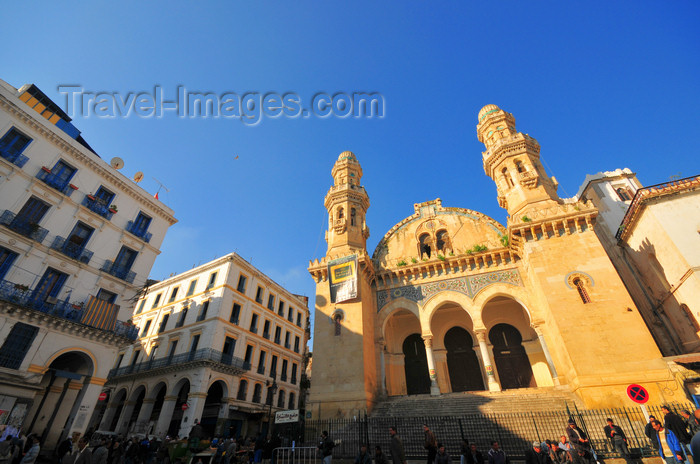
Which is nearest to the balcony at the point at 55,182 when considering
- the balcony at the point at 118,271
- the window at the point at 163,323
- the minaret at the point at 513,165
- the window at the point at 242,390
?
the balcony at the point at 118,271

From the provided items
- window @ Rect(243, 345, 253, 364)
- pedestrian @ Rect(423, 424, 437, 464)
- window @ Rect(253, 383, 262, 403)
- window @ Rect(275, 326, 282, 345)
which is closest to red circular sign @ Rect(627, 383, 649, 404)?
pedestrian @ Rect(423, 424, 437, 464)

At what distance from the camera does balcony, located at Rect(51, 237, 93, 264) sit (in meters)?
15.2

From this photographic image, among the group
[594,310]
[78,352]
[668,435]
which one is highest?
[594,310]

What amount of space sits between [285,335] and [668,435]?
26.6 metres

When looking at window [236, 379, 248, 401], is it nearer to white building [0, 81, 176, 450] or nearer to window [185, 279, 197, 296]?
window [185, 279, 197, 296]

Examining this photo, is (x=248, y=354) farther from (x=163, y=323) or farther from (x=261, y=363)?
(x=163, y=323)

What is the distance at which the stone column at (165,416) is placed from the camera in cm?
2028

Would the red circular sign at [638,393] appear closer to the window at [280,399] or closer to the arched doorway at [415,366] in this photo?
the arched doorway at [415,366]

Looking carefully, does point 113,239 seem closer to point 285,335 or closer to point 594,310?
point 285,335

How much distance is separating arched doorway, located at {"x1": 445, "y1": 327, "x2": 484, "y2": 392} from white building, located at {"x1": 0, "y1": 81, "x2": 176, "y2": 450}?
57.4ft

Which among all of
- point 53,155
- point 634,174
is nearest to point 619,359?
point 634,174

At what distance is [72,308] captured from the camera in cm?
1491

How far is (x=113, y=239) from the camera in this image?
1759 cm

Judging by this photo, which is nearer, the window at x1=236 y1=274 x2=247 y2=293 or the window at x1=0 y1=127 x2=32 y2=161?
the window at x1=0 y1=127 x2=32 y2=161
